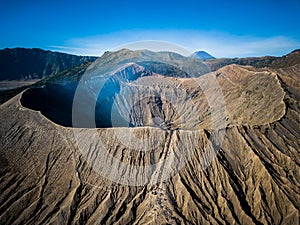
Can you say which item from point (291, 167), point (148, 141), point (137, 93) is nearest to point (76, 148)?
point (148, 141)

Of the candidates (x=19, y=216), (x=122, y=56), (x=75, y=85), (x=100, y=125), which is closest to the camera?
(x=19, y=216)

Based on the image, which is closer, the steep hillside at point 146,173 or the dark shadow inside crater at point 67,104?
the steep hillside at point 146,173

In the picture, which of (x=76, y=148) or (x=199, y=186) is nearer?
(x=199, y=186)

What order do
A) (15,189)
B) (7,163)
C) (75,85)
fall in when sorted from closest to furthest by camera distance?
(15,189) < (7,163) < (75,85)

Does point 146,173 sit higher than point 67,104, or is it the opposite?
point 67,104

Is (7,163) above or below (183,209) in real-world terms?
above

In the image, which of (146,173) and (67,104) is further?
(67,104)

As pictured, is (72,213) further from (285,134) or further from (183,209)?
(285,134)

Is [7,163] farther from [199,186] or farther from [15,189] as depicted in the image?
[199,186]

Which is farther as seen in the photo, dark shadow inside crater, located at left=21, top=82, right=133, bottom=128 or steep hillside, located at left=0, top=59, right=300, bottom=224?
dark shadow inside crater, located at left=21, top=82, right=133, bottom=128
